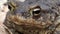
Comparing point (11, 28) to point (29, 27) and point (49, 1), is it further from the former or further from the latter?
point (49, 1)

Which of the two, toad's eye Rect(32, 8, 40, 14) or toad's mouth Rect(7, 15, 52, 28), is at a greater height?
toad's eye Rect(32, 8, 40, 14)

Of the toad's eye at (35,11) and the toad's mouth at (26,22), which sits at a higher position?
the toad's eye at (35,11)

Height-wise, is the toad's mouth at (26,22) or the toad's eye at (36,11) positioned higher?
the toad's eye at (36,11)

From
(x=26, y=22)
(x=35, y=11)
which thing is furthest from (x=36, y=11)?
(x=26, y=22)

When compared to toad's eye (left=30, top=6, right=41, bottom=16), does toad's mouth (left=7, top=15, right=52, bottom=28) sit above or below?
below

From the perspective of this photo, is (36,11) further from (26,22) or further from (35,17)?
(26,22)

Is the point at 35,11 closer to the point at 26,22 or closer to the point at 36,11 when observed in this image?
the point at 36,11

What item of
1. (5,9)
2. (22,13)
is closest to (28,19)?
(22,13)

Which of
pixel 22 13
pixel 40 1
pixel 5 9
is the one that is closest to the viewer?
pixel 22 13
